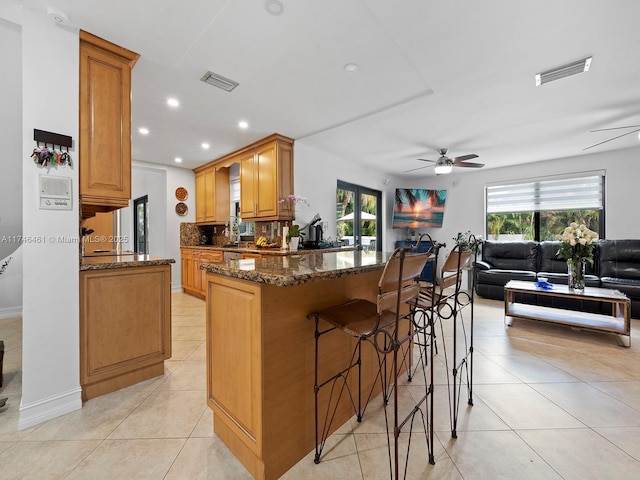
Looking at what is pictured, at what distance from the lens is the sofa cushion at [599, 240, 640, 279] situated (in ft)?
13.3

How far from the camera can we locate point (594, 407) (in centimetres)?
181

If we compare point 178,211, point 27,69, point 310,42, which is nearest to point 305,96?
point 310,42

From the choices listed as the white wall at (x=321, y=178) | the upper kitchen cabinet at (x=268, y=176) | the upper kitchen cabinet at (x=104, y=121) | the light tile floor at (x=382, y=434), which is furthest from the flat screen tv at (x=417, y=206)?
the upper kitchen cabinet at (x=104, y=121)

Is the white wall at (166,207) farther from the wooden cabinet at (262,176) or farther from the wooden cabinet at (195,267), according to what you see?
the wooden cabinet at (262,176)

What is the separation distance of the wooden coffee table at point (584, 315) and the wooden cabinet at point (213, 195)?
15.8ft

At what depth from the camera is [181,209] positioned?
5.56m

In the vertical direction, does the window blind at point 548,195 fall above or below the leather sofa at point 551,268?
above

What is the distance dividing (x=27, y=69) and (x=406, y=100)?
3.02m

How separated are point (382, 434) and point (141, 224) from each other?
6.36 m

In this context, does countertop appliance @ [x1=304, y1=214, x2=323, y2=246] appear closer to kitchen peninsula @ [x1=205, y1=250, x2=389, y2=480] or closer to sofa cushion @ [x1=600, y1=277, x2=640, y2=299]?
kitchen peninsula @ [x1=205, y1=250, x2=389, y2=480]

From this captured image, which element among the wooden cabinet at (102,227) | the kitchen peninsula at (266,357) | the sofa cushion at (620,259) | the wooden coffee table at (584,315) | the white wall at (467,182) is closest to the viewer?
the kitchen peninsula at (266,357)

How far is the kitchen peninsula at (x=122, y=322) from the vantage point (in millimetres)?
1877

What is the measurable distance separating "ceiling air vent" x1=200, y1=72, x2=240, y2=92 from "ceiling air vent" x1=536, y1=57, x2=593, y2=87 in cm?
277

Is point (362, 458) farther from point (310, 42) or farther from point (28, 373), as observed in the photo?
Result: point (310, 42)
